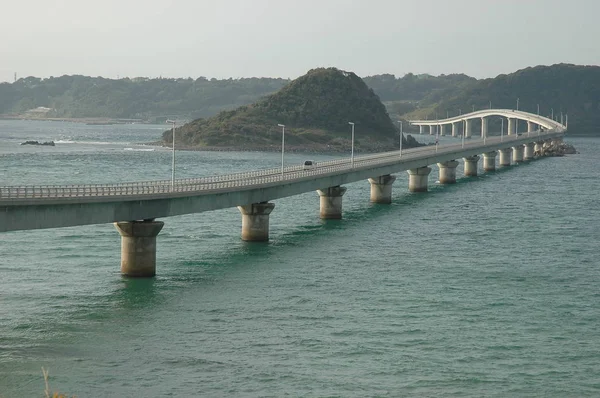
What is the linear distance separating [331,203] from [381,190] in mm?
21696

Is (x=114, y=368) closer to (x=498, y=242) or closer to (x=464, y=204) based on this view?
(x=498, y=242)

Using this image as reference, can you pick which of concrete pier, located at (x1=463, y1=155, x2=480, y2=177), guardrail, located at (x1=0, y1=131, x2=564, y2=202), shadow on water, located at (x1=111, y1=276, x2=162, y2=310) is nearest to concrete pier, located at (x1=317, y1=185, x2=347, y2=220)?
guardrail, located at (x1=0, y1=131, x2=564, y2=202)

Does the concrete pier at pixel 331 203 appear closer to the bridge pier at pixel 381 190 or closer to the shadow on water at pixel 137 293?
the bridge pier at pixel 381 190

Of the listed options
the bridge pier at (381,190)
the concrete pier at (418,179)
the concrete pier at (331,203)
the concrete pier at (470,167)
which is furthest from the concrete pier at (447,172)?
the concrete pier at (331,203)

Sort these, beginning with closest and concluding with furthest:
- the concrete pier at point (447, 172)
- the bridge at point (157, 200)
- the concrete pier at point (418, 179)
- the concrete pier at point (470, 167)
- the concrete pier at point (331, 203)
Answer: the bridge at point (157, 200)
the concrete pier at point (331, 203)
the concrete pier at point (418, 179)
the concrete pier at point (447, 172)
the concrete pier at point (470, 167)

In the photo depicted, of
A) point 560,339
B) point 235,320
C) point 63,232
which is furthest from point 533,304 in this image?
point 63,232

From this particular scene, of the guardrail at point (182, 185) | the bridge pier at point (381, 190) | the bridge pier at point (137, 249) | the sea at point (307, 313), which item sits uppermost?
the guardrail at point (182, 185)

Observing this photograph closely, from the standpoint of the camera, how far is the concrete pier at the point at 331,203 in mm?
114125

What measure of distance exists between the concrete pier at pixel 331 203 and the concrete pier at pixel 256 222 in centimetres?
2200

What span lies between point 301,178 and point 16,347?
183 ft

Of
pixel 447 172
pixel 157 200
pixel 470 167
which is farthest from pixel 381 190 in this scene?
pixel 470 167

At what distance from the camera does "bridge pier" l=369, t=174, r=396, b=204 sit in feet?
443

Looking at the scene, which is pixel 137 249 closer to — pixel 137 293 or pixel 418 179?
pixel 137 293

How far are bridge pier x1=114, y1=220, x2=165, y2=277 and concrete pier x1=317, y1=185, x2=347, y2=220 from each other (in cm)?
4452
